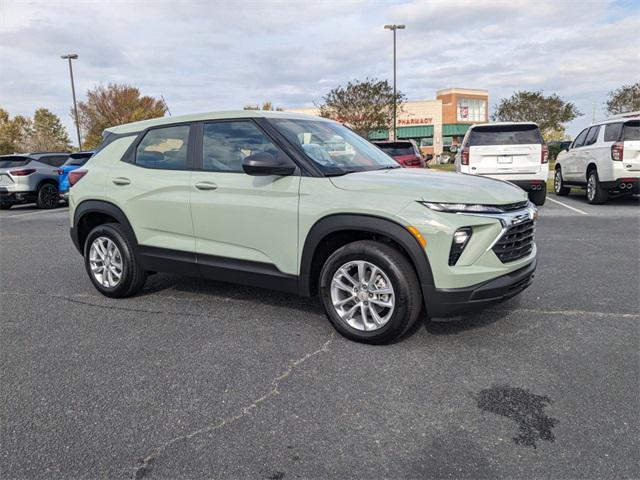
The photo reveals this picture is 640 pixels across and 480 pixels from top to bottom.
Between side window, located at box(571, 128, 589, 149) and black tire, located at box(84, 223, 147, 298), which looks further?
side window, located at box(571, 128, 589, 149)

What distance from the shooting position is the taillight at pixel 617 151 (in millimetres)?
10617

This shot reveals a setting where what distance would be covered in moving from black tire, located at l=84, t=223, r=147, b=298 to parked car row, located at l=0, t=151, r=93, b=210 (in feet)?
35.2

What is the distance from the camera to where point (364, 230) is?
356 centimetres

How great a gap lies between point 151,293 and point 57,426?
2.54 meters

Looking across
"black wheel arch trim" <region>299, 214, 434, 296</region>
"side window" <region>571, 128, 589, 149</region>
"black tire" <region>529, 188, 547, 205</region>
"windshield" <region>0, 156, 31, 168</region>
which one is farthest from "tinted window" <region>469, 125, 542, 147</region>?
"windshield" <region>0, 156, 31, 168</region>

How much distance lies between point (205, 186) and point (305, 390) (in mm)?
1979

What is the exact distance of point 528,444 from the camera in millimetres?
2514

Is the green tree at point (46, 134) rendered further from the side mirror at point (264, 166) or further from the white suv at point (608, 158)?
the side mirror at point (264, 166)

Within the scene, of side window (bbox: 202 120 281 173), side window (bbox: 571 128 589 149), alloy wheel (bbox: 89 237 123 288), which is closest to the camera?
side window (bbox: 202 120 281 173)

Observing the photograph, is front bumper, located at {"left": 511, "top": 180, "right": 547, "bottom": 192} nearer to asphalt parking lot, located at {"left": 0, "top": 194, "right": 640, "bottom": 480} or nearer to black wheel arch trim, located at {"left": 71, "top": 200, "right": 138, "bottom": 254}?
asphalt parking lot, located at {"left": 0, "top": 194, "right": 640, "bottom": 480}

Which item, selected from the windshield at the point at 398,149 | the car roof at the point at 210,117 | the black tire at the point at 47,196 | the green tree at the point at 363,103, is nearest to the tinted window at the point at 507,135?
the windshield at the point at 398,149

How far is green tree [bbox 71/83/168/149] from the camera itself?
128 ft

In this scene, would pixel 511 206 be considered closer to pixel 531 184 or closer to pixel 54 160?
pixel 531 184

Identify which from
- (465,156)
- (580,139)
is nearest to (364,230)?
(465,156)
